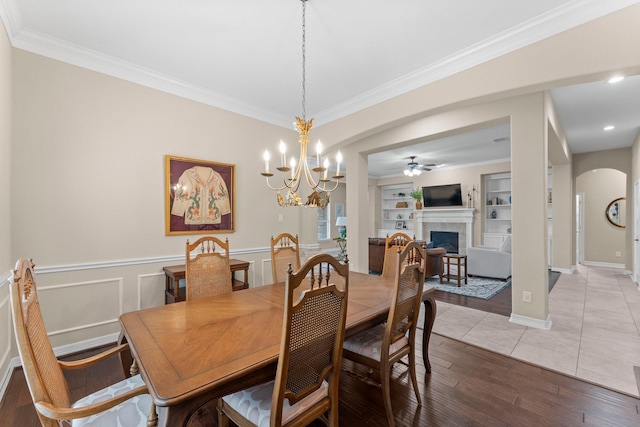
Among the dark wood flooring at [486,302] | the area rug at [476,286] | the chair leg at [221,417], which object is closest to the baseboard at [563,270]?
the area rug at [476,286]

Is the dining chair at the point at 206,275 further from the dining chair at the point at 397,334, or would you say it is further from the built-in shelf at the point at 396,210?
the built-in shelf at the point at 396,210

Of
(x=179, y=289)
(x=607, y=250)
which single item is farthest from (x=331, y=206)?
(x=607, y=250)

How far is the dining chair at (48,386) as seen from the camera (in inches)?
A: 37.4

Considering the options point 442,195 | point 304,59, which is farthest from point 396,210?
point 304,59

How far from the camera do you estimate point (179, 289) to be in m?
3.07

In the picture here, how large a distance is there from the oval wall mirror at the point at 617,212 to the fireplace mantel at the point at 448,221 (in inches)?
124

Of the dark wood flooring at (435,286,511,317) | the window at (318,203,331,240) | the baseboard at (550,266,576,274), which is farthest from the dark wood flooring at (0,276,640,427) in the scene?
the window at (318,203,331,240)

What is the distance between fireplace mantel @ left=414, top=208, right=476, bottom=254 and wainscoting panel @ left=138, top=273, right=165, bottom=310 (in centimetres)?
733

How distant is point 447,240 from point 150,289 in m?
7.68

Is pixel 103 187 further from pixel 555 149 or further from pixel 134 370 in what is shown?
pixel 555 149

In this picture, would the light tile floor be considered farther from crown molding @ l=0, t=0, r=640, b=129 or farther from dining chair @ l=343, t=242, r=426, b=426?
crown molding @ l=0, t=0, r=640, b=129

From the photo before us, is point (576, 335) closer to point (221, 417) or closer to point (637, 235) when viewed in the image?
point (221, 417)

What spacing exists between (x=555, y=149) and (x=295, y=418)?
6.05 metres

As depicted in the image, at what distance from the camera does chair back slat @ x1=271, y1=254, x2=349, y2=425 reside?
1104 mm
